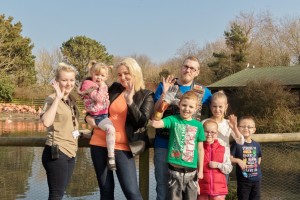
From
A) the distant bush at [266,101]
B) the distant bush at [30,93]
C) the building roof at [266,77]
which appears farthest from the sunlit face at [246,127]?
the distant bush at [30,93]

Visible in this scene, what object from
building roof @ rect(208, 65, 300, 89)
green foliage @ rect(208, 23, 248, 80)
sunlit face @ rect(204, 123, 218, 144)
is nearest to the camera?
sunlit face @ rect(204, 123, 218, 144)

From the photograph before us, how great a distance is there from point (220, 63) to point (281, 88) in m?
18.9

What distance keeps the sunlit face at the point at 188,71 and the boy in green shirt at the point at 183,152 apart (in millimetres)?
203

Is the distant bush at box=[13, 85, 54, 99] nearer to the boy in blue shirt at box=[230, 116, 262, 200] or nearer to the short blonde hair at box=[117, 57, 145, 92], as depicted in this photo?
the boy in blue shirt at box=[230, 116, 262, 200]

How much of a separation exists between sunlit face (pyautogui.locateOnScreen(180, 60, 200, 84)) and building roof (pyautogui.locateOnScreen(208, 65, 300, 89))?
23.7 meters

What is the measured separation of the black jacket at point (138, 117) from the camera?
10.8 ft

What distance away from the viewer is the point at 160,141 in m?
3.54

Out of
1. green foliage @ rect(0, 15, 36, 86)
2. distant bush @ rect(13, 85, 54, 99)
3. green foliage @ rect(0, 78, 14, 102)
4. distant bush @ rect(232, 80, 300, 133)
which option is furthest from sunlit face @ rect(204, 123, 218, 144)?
green foliage @ rect(0, 15, 36, 86)

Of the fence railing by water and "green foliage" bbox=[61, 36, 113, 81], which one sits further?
"green foliage" bbox=[61, 36, 113, 81]

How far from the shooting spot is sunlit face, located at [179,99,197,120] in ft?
11.1

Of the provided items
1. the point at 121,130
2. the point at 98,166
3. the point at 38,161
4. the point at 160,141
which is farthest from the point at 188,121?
the point at 38,161

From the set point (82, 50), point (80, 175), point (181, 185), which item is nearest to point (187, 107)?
point (181, 185)

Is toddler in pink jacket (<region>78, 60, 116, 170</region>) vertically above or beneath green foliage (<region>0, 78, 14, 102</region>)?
beneath

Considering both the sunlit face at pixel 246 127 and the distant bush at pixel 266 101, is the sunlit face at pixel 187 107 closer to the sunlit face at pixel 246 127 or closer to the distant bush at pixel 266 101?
the sunlit face at pixel 246 127
